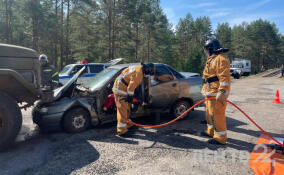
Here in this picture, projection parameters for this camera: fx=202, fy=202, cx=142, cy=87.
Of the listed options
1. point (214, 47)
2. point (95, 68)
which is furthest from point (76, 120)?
point (95, 68)

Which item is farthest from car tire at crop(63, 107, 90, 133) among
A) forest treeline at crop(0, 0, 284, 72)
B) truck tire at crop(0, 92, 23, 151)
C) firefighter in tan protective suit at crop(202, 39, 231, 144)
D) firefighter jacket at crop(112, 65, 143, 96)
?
forest treeline at crop(0, 0, 284, 72)

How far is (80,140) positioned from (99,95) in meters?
1.10

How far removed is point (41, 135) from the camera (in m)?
4.57

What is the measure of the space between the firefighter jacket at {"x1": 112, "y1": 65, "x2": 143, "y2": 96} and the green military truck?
1.61 meters

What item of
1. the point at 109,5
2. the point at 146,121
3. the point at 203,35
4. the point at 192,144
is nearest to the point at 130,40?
the point at 109,5

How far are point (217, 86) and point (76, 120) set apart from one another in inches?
125

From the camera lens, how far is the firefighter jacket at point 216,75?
3.96 m

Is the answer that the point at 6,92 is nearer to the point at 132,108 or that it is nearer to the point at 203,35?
the point at 132,108

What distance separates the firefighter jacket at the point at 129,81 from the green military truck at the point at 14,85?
5.28 feet

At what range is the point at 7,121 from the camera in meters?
3.48

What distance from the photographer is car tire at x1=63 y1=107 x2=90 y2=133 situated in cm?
447

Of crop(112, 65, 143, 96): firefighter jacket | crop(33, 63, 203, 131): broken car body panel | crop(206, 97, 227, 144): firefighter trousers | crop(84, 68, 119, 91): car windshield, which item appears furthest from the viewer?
crop(84, 68, 119, 91): car windshield

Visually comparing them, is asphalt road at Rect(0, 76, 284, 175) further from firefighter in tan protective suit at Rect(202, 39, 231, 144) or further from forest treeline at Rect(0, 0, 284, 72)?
forest treeline at Rect(0, 0, 284, 72)

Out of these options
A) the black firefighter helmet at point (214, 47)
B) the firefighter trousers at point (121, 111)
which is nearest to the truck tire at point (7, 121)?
the firefighter trousers at point (121, 111)
